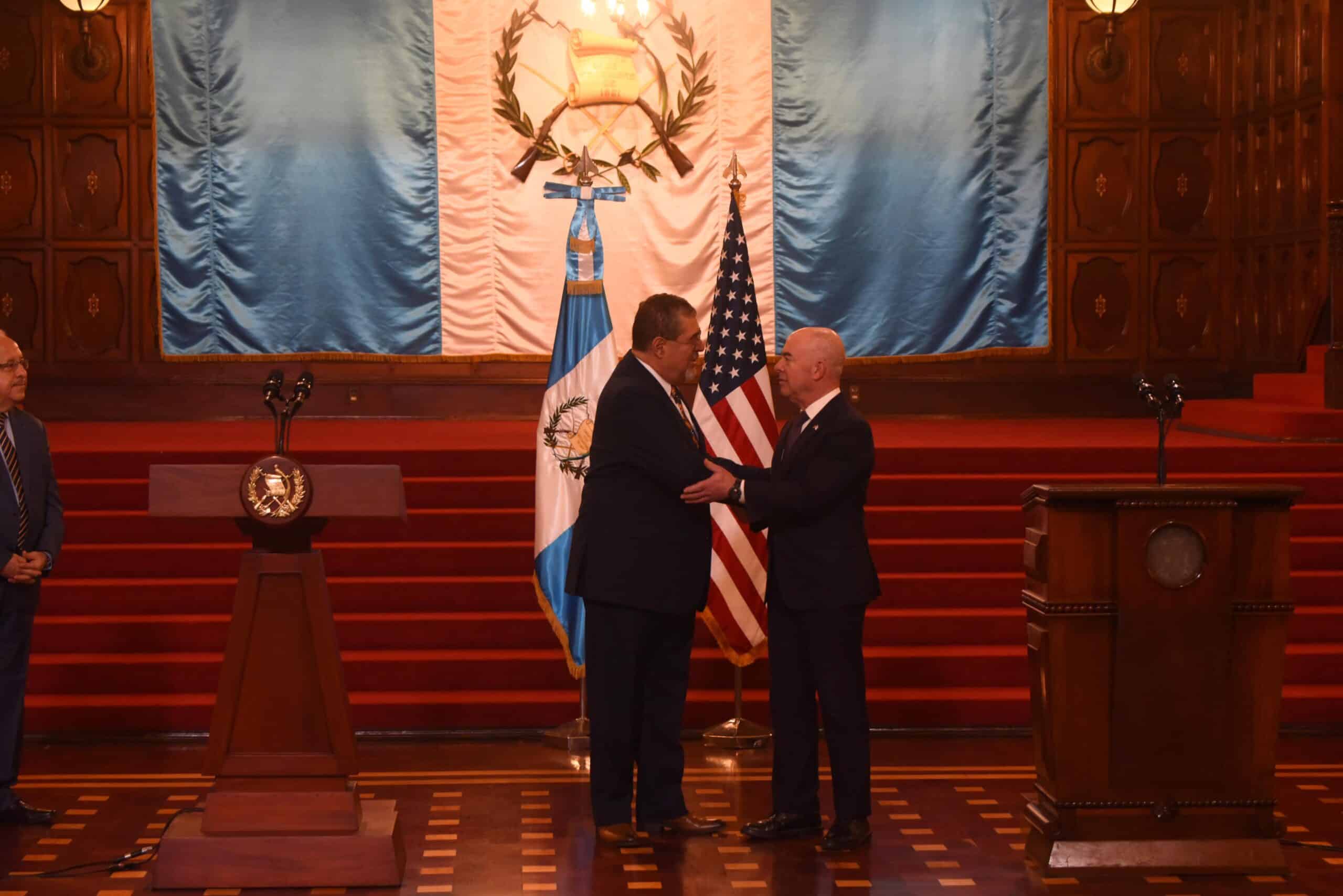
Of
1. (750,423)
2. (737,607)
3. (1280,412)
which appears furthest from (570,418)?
(1280,412)

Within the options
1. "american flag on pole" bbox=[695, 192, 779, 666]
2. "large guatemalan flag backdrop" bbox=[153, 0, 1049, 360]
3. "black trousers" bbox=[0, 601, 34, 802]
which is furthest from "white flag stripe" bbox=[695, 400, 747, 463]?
"large guatemalan flag backdrop" bbox=[153, 0, 1049, 360]

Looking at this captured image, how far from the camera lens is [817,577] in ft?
16.6

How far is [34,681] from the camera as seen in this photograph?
6.91m

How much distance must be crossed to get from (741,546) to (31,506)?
8.96ft

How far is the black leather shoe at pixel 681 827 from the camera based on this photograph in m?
5.21

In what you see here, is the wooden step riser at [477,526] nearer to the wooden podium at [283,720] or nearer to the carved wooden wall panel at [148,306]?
the wooden podium at [283,720]

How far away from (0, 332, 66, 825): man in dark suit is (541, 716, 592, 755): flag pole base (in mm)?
1973

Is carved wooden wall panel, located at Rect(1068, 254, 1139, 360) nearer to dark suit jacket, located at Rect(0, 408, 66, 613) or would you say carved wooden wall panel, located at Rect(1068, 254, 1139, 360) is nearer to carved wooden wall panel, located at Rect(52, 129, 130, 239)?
carved wooden wall panel, located at Rect(52, 129, 130, 239)

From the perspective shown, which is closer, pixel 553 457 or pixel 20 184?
pixel 553 457

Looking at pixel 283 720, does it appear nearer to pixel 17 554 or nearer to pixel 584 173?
pixel 17 554

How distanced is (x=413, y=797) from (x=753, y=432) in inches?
78.6

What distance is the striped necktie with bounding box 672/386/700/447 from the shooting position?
518 centimetres

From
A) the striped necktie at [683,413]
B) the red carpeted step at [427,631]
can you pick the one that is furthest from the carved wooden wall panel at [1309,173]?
the striped necktie at [683,413]

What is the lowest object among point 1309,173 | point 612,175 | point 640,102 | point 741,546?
point 741,546
